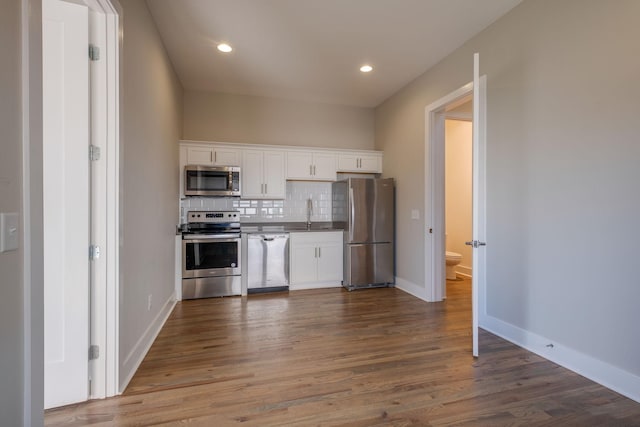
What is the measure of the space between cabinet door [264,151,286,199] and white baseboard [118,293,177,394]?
6.45 ft

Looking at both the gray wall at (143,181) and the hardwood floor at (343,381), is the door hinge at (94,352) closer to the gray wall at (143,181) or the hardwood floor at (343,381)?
the gray wall at (143,181)

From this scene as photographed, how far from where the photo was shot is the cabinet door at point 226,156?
4137 mm

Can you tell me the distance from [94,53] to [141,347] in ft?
6.58

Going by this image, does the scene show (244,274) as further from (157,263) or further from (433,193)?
(433,193)

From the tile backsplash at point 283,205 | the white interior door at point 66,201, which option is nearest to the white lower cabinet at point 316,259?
the tile backsplash at point 283,205

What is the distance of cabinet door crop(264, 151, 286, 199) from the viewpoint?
4328 millimetres

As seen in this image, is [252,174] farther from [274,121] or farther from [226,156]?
[274,121]

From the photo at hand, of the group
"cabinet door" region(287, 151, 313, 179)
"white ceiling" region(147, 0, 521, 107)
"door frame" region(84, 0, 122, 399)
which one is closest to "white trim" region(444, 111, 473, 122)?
"white ceiling" region(147, 0, 521, 107)

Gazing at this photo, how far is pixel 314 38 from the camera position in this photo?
302cm

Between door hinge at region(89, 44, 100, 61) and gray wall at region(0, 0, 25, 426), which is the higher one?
door hinge at region(89, 44, 100, 61)

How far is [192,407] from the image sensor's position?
5.61ft

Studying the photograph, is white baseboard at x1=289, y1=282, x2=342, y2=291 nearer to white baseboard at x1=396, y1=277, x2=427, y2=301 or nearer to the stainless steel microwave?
white baseboard at x1=396, y1=277, x2=427, y2=301

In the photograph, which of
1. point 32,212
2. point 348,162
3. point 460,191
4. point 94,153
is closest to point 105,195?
point 94,153

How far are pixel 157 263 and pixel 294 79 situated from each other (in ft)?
9.20
